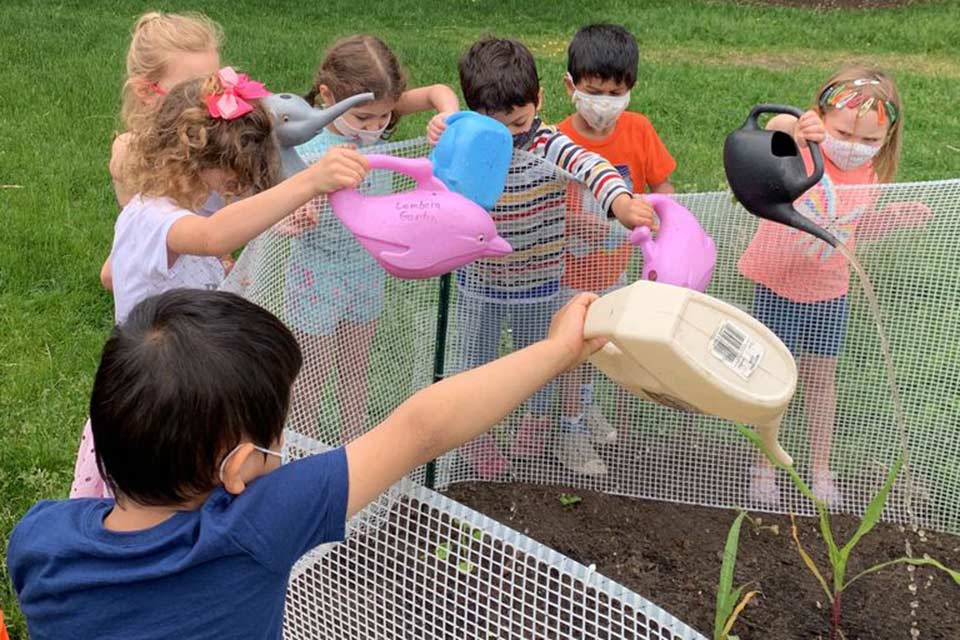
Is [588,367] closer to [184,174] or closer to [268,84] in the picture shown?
[184,174]

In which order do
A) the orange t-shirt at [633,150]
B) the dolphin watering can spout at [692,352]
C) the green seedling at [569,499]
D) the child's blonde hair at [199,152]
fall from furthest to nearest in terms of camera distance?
the orange t-shirt at [633,150] < the green seedling at [569,499] < the child's blonde hair at [199,152] < the dolphin watering can spout at [692,352]

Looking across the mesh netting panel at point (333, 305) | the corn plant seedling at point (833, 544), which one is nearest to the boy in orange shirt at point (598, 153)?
the mesh netting panel at point (333, 305)

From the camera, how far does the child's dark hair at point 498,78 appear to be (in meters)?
2.59

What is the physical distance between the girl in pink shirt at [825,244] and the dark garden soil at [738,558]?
17 centimetres

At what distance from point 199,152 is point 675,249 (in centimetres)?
98

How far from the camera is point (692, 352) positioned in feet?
5.28

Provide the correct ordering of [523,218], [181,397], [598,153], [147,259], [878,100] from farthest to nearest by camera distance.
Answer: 1. [598,153]
2. [878,100]
3. [523,218]
4. [147,259]
5. [181,397]

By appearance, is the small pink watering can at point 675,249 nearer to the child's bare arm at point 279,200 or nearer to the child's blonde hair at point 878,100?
the child's bare arm at point 279,200

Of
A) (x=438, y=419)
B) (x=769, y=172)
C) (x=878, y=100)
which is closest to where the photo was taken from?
(x=438, y=419)

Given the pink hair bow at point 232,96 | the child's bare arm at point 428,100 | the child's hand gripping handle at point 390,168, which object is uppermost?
the pink hair bow at point 232,96

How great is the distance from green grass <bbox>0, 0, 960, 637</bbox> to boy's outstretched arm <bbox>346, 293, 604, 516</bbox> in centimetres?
136

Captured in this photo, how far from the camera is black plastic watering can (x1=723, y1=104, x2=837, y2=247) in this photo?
6.57 ft

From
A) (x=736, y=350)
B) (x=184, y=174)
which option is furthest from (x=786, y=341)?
(x=184, y=174)

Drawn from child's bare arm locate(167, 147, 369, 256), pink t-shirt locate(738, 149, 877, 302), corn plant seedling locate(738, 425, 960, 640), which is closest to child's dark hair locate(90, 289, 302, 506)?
child's bare arm locate(167, 147, 369, 256)
